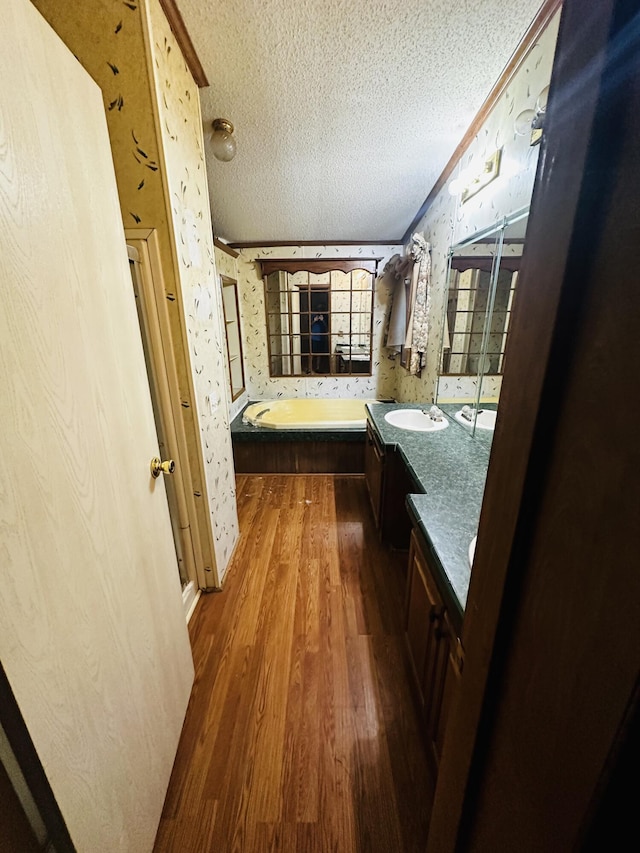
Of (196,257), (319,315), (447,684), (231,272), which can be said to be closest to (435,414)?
(447,684)

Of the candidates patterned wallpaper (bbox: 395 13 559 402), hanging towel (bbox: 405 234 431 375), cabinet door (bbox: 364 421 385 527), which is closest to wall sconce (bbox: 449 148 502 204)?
patterned wallpaper (bbox: 395 13 559 402)

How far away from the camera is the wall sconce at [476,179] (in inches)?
64.0

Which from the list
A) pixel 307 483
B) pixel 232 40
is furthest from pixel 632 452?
pixel 307 483

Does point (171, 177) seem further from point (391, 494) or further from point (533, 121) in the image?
point (391, 494)

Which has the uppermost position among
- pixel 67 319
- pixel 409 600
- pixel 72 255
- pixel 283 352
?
pixel 72 255

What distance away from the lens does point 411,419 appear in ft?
7.80

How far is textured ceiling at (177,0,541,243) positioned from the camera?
1.15 metres

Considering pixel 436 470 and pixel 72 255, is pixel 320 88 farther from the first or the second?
pixel 436 470

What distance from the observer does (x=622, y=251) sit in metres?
0.29

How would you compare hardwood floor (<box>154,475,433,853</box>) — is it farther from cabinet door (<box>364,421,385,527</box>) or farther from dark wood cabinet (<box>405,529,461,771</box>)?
cabinet door (<box>364,421,385,527</box>)

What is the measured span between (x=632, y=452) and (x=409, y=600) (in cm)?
130

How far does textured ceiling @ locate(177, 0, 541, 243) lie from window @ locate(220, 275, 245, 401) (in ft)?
4.14

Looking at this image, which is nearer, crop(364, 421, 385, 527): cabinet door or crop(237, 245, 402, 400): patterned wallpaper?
crop(364, 421, 385, 527): cabinet door

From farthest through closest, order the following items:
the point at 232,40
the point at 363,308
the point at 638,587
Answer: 1. the point at 363,308
2. the point at 232,40
3. the point at 638,587
